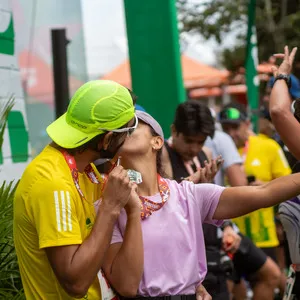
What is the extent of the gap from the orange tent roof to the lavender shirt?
662 inches

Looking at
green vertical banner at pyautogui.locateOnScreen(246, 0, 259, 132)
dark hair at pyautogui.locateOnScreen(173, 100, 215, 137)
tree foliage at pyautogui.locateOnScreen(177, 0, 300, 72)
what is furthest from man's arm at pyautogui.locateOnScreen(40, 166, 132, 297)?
tree foliage at pyautogui.locateOnScreen(177, 0, 300, 72)

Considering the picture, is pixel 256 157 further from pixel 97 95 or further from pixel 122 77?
pixel 122 77

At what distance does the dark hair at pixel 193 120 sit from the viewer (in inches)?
222

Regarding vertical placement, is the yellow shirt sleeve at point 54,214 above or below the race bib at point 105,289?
above

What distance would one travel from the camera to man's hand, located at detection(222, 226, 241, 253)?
610 centimetres

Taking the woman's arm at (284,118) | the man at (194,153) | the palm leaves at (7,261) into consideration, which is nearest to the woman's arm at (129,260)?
the palm leaves at (7,261)

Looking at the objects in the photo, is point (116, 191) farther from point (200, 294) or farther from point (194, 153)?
point (194, 153)

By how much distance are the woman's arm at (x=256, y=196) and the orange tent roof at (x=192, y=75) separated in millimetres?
16793

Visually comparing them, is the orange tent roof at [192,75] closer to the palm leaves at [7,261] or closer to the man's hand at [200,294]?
the palm leaves at [7,261]

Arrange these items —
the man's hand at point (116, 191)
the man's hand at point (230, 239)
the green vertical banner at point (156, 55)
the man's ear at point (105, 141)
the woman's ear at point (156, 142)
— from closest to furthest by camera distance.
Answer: the man's hand at point (116, 191) → the man's ear at point (105, 141) → the woman's ear at point (156, 142) → the man's hand at point (230, 239) → the green vertical banner at point (156, 55)

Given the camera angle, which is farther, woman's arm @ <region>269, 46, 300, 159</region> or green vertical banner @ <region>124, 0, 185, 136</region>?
green vertical banner @ <region>124, 0, 185, 136</region>

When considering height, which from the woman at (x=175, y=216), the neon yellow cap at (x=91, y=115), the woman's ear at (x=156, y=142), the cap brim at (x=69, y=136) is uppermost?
the neon yellow cap at (x=91, y=115)

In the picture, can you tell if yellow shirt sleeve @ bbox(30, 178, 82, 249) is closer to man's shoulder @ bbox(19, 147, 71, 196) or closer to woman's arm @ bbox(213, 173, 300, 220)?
man's shoulder @ bbox(19, 147, 71, 196)

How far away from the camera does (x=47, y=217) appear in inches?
119
